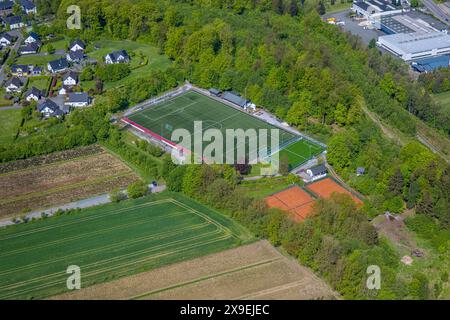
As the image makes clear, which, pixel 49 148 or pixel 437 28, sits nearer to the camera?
pixel 49 148

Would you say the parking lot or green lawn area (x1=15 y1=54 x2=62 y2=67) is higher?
green lawn area (x1=15 y1=54 x2=62 y2=67)

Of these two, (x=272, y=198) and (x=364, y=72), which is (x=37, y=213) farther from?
(x=364, y=72)

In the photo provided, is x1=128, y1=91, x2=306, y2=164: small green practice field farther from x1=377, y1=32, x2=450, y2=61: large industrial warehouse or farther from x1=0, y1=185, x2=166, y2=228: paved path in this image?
x1=377, y1=32, x2=450, y2=61: large industrial warehouse

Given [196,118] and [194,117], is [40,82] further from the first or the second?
[196,118]

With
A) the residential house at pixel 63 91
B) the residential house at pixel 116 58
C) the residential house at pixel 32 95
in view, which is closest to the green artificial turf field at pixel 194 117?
the residential house at pixel 63 91

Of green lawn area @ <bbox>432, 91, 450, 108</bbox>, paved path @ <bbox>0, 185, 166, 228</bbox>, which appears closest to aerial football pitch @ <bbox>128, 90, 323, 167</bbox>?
paved path @ <bbox>0, 185, 166, 228</bbox>

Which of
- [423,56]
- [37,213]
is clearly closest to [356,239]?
[37,213]

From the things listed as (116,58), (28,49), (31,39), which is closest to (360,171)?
(116,58)
